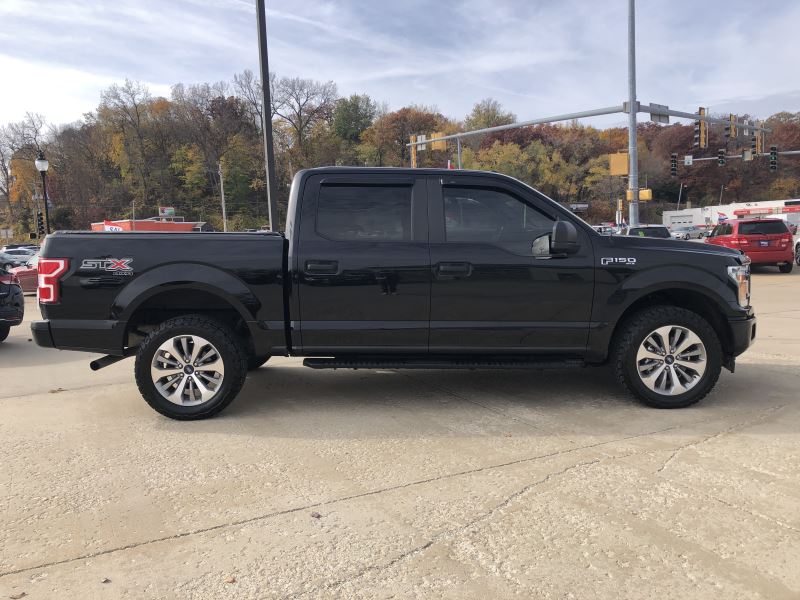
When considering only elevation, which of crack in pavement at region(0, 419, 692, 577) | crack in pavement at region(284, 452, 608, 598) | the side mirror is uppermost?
the side mirror

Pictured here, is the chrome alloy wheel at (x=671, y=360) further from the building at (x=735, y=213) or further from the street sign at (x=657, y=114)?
the building at (x=735, y=213)

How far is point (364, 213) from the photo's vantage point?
4.92 m

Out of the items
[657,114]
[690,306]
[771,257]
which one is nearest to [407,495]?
[690,306]

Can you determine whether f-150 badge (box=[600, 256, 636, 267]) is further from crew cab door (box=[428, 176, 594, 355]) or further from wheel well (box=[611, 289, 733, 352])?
wheel well (box=[611, 289, 733, 352])

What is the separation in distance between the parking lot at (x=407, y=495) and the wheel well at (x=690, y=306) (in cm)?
63

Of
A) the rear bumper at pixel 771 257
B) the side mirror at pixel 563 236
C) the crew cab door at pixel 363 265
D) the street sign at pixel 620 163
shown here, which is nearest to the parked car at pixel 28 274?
the crew cab door at pixel 363 265

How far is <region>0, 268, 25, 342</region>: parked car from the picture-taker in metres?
8.66

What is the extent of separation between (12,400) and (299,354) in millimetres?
2988

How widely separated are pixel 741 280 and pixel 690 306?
1.48 feet

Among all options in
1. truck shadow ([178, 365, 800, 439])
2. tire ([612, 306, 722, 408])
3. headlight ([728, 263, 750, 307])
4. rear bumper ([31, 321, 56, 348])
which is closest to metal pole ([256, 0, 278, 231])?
truck shadow ([178, 365, 800, 439])

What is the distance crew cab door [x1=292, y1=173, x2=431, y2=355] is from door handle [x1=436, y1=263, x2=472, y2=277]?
0.10 metres

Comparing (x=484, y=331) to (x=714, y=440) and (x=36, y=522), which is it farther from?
(x=36, y=522)

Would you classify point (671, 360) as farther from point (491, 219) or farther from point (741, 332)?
point (491, 219)

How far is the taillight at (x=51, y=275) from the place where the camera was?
4.69 m
